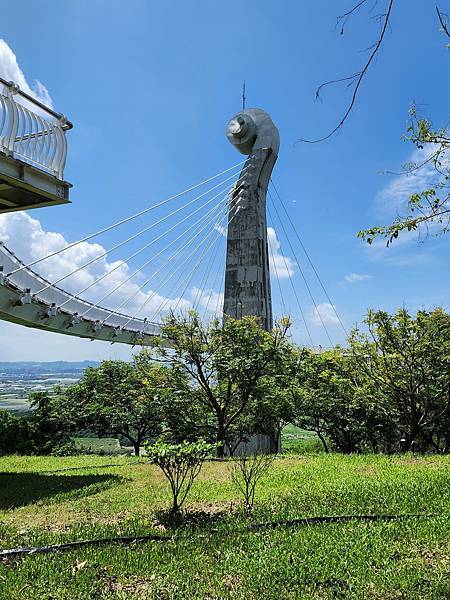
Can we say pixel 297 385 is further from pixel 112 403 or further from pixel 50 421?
pixel 50 421

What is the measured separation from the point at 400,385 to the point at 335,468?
9.93 ft

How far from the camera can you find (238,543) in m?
3.74

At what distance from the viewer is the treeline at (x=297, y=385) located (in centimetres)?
935

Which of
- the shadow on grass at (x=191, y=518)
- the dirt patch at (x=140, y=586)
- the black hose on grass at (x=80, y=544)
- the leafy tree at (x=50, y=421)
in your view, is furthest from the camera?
the leafy tree at (x=50, y=421)

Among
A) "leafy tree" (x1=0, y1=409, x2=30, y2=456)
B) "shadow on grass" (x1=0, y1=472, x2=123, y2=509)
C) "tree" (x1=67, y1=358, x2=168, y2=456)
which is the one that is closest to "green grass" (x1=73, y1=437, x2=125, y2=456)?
"tree" (x1=67, y1=358, x2=168, y2=456)

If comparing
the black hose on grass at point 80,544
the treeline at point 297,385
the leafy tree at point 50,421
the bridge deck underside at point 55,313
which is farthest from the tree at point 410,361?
the leafy tree at point 50,421

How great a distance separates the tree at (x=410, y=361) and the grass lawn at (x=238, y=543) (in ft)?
10.1

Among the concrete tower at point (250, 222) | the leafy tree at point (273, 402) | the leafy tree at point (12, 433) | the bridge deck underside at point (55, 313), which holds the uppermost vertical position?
the concrete tower at point (250, 222)

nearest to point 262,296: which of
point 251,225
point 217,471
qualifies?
point 251,225

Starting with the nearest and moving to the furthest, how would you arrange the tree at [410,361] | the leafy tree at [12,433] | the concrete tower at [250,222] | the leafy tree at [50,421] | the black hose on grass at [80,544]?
the black hose on grass at [80,544] → the tree at [410,361] → the concrete tower at [250,222] → the leafy tree at [12,433] → the leafy tree at [50,421]

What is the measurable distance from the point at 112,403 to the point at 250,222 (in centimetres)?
650

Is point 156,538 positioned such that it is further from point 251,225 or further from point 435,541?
point 251,225

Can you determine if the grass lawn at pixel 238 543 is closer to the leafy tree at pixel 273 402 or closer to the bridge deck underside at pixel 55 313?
the bridge deck underside at pixel 55 313

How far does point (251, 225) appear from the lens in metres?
12.4
